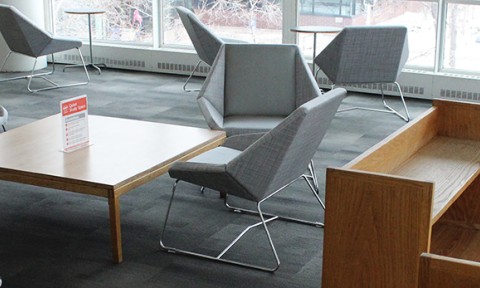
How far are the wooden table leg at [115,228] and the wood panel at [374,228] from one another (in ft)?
4.48

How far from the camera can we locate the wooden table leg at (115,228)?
4172mm

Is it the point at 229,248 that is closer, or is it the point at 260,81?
the point at 229,248

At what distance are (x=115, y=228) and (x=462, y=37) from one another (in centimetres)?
495

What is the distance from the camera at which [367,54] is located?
274 inches

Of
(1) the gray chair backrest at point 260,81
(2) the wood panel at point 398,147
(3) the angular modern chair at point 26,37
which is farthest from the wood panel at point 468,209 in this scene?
(3) the angular modern chair at point 26,37

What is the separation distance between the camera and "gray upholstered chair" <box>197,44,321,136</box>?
218 inches

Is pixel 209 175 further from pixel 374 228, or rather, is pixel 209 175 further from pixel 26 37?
pixel 26 37

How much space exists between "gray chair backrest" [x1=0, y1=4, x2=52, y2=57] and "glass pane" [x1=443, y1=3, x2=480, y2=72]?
3.91 meters

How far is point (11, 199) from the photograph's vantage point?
5.23m

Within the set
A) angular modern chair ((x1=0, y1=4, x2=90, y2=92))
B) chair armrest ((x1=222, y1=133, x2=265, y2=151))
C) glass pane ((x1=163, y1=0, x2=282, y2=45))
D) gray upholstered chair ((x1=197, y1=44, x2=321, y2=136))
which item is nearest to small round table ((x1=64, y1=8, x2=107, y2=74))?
angular modern chair ((x1=0, y1=4, x2=90, y2=92))

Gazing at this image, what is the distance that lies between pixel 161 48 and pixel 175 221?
5090 millimetres

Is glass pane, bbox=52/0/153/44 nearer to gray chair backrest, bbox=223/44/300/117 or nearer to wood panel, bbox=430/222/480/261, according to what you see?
gray chair backrest, bbox=223/44/300/117

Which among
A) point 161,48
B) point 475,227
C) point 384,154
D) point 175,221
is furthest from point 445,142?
point 161,48

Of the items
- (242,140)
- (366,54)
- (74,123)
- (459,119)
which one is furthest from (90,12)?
(459,119)
